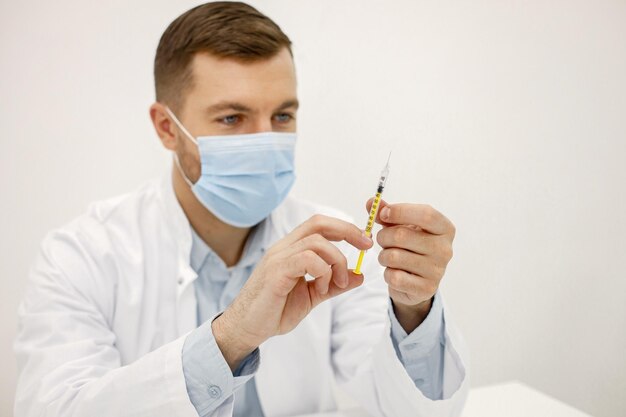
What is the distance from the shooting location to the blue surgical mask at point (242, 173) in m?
1.46

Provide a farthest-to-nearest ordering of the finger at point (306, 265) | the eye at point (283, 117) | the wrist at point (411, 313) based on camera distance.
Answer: the eye at point (283, 117) → the wrist at point (411, 313) → the finger at point (306, 265)

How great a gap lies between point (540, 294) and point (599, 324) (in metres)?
0.19

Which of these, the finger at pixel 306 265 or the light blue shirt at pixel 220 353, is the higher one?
the finger at pixel 306 265

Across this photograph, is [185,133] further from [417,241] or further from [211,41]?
[417,241]

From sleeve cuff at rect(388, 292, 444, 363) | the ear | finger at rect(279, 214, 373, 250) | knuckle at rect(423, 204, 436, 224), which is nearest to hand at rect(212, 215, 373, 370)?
finger at rect(279, 214, 373, 250)

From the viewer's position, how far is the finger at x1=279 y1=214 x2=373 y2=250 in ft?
3.34

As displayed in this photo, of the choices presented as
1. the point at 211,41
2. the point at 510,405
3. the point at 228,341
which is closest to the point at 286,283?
the point at 228,341

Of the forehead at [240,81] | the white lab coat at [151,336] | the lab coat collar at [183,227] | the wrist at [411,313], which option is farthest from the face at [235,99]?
the wrist at [411,313]

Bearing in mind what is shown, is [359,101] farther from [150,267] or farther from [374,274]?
[150,267]

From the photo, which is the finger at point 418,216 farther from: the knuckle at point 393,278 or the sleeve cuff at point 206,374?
the sleeve cuff at point 206,374

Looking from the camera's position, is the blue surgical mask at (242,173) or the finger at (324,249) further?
the blue surgical mask at (242,173)

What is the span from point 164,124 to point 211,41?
30 centimetres

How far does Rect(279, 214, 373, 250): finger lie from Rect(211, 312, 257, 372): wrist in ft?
0.65

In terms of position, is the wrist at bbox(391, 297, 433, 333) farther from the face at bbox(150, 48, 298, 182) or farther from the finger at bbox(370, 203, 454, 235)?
the face at bbox(150, 48, 298, 182)
